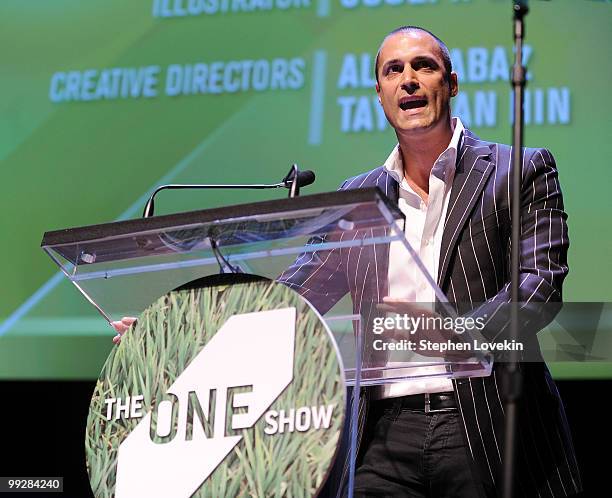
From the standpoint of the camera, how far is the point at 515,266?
1760 millimetres

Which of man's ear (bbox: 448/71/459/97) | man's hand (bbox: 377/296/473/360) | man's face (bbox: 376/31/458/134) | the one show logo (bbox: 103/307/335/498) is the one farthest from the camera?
man's ear (bbox: 448/71/459/97)

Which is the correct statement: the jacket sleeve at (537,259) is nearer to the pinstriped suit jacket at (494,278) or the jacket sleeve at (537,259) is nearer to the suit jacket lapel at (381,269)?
the pinstriped suit jacket at (494,278)

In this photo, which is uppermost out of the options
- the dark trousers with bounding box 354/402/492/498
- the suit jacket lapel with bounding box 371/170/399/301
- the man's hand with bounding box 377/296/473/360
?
the suit jacket lapel with bounding box 371/170/399/301

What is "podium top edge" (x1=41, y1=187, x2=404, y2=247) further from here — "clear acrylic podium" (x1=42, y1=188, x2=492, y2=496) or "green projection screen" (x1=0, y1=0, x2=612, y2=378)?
"green projection screen" (x1=0, y1=0, x2=612, y2=378)

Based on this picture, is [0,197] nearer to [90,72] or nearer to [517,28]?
[90,72]

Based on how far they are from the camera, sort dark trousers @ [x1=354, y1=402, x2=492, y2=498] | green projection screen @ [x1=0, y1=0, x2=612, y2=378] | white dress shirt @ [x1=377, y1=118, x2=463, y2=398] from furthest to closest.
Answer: green projection screen @ [x1=0, y1=0, x2=612, y2=378] < dark trousers @ [x1=354, y1=402, x2=492, y2=498] < white dress shirt @ [x1=377, y1=118, x2=463, y2=398]

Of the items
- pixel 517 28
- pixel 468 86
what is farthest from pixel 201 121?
pixel 517 28

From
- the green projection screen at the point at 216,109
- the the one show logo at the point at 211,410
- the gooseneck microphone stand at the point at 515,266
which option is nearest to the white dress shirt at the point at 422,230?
the gooseneck microphone stand at the point at 515,266

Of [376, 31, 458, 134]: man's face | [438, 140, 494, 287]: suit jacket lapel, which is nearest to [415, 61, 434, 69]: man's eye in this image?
[376, 31, 458, 134]: man's face

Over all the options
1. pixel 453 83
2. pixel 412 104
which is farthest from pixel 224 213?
pixel 453 83

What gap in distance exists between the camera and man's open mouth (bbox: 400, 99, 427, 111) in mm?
2543

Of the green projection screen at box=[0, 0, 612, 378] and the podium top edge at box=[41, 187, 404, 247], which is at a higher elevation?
the green projection screen at box=[0, 0, 612, 378]

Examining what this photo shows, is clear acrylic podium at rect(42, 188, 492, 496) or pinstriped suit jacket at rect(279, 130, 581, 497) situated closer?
clear acrylic podium at rect(42, 188, 492, 496)

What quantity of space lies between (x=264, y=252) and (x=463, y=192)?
664 mm
